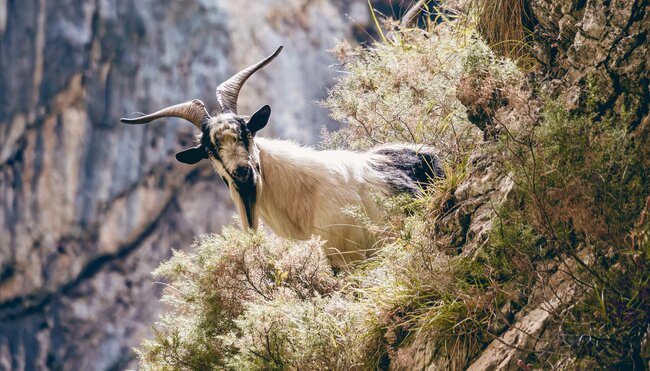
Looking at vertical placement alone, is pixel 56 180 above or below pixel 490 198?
below

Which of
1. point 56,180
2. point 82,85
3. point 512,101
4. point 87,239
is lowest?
point 87,239

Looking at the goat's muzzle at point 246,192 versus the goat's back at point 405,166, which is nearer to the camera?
the goat's muzzle at point 246,192

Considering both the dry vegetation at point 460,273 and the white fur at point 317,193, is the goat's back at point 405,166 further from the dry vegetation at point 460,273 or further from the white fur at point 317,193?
the dry vegetation at point 460,273

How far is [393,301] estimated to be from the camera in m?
4.79

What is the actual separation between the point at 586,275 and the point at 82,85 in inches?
708

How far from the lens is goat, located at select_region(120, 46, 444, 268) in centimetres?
668

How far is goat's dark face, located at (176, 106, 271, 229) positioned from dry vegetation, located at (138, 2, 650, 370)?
876 millimetres

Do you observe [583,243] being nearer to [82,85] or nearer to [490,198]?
[490,198]

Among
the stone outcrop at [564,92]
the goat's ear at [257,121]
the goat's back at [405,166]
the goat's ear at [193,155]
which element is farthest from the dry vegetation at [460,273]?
the goat's ear at [257,121]

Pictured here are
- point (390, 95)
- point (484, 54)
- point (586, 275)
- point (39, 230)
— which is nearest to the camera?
point (586, 275)

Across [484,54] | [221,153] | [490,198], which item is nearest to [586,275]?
[490,198]

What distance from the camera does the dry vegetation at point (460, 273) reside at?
379cm

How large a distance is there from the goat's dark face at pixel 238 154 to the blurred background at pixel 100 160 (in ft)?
44.9

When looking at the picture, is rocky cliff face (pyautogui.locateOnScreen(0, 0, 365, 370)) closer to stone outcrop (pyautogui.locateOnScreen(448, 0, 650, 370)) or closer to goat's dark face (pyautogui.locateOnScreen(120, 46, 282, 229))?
goat's dark face (pyautogui.locateOnScreen(120, 46, 282, 229))
